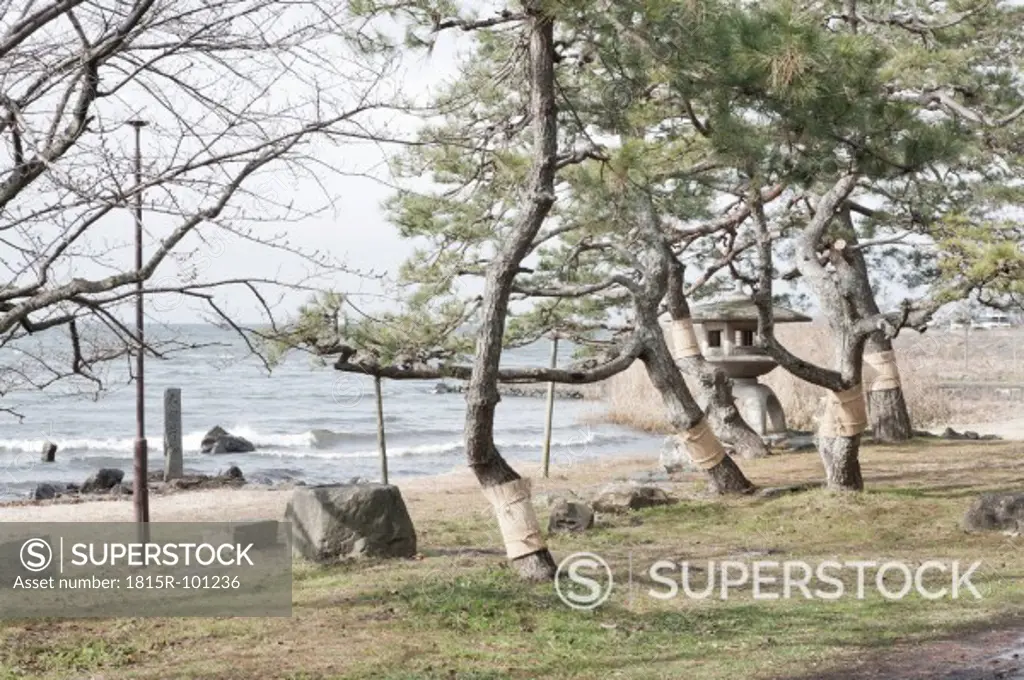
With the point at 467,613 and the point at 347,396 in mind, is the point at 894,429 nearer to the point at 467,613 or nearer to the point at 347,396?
the point at 467,613

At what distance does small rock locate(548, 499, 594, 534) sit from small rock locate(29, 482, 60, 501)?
829 centimetres

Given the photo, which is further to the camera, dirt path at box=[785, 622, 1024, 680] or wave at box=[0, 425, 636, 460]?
wave at box=[0, 425, 636, 460]

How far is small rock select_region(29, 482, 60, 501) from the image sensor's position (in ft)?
48.1

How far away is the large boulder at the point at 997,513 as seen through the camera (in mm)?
8070

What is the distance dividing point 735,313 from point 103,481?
8.27 meters

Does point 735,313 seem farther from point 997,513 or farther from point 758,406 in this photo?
point 997,513

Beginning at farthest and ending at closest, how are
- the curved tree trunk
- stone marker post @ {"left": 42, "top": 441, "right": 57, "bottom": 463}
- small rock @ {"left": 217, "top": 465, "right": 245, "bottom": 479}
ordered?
stone marker post @ {"left": 42, "top": 441, "right": 57, "bottom": 463}
small rock @ {"left": 217, "top": 465, "right": 245, "bottom": 479}
the curved tree trunk

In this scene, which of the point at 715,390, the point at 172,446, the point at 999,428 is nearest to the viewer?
the point at 715,390

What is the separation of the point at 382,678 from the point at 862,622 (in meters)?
2.45

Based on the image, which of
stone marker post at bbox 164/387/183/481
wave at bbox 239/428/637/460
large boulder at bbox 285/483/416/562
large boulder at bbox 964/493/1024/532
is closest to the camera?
large boulder at bbox 285/483/416/562

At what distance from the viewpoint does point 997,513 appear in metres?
8.12

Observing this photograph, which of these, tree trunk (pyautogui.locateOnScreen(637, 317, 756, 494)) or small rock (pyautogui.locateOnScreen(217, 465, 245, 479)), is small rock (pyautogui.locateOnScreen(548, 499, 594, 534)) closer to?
tree trunk (pyautogui.locateOnScreen(637, 317, 756, 494))

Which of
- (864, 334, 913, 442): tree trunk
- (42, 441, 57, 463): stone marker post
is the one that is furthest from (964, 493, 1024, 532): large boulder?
(42, 441, 57, 463): stone marker post

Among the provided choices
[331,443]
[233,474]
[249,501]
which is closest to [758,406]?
[249,501]
